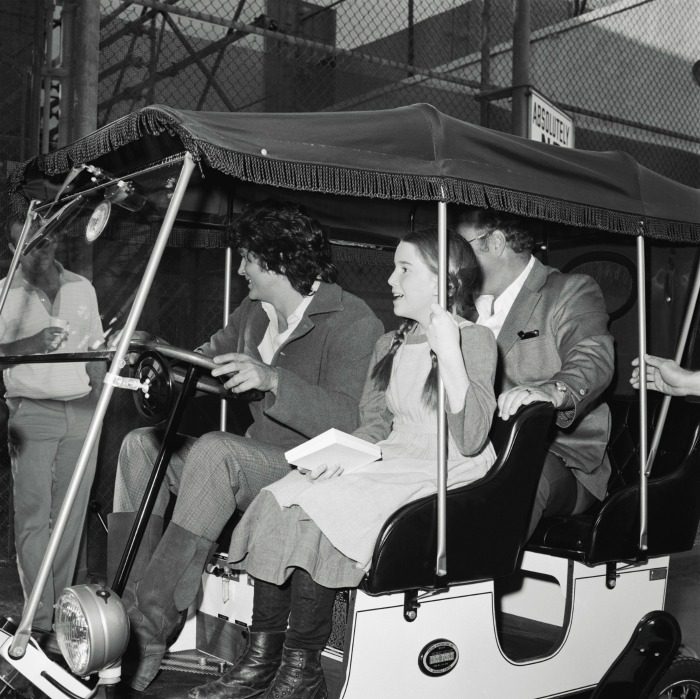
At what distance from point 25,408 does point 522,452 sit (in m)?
1.58

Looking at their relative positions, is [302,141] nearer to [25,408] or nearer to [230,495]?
[230,495]

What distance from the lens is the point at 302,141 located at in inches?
94.4

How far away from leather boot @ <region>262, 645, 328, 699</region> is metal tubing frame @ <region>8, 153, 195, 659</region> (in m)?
0.72

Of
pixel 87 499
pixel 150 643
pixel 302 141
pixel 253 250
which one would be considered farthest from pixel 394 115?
pixel 150 643

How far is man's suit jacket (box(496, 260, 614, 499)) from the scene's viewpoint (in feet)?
10.6

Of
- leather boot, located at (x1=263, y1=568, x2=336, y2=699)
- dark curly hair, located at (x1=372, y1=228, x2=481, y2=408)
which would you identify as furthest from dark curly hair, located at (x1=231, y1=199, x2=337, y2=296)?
leather boot, located at (x1=263, y1=568, x2=336, y2=699)

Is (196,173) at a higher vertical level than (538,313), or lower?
higher

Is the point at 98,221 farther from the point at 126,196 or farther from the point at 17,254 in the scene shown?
the point at 17,254

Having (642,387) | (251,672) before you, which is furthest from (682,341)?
(251,672)

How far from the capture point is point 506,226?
11.2ft

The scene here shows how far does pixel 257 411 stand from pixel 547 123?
10.2 ft

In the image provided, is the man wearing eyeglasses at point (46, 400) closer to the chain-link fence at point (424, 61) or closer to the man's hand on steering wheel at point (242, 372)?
Answer: the man's hand on steering wheel at point (242, 372)

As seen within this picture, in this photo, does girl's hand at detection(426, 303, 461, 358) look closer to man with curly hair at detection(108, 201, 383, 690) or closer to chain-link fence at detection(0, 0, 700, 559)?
man with curly hair at detection(108, 201, 383, 690)

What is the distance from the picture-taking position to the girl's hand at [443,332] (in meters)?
2.51
